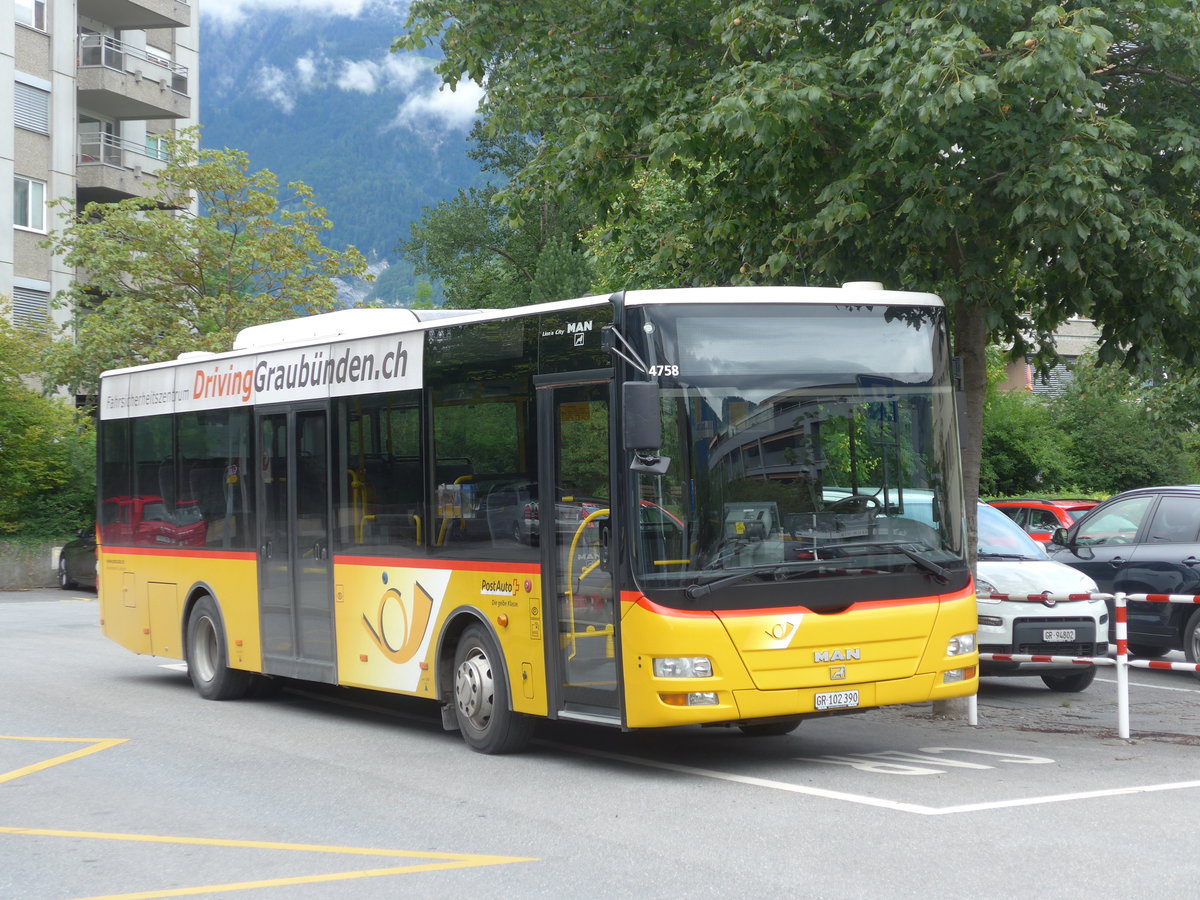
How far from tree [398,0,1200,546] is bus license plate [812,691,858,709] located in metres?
3.42

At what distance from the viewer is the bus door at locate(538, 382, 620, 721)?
31.7ft

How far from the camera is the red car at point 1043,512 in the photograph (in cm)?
2512

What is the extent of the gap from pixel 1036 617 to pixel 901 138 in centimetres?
467

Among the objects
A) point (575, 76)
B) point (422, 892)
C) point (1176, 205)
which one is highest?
point (575, 76)

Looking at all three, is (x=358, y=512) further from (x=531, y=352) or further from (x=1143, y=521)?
(x=1143, y=521)

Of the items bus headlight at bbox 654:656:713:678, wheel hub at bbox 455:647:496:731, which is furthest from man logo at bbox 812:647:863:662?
wheel hub at bbox 455:647:496:731

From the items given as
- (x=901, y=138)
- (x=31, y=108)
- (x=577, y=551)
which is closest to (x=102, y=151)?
(x=31, y=108)

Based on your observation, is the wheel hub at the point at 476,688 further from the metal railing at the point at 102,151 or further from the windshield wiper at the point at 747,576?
the metal railing at the point at 102,151

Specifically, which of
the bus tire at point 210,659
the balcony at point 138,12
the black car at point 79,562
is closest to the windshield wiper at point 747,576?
the bus tire at point 210,659

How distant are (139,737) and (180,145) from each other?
27203 millimetres

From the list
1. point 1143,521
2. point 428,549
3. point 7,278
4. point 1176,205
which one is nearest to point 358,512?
point 428,549

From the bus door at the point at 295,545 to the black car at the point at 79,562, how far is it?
66.3ft

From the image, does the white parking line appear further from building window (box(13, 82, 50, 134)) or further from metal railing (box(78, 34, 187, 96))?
metal railing (box(78, 34, 187, 96))

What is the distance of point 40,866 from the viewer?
24.7 ft
